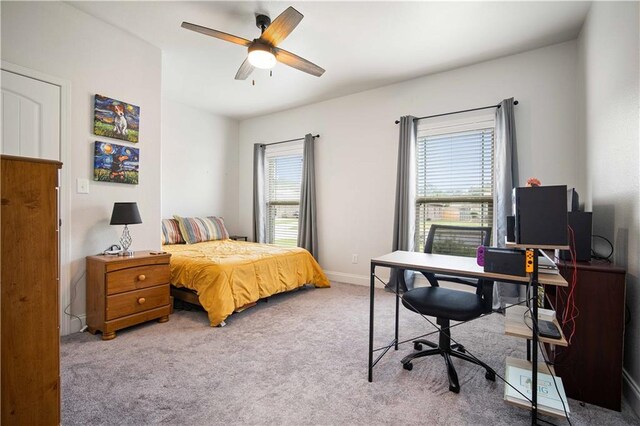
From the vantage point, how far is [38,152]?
227cm

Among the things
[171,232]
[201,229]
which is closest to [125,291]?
A: [171,232]

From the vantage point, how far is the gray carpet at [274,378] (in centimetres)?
148

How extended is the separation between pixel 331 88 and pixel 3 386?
4.00 m

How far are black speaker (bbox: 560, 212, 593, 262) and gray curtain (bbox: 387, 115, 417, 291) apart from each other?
6.22 feet

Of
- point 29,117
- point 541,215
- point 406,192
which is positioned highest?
point 29,117

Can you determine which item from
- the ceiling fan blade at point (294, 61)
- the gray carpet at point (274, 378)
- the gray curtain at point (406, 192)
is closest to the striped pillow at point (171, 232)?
the gray carpet at point (274, 378)

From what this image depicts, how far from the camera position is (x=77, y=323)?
2.48 meters

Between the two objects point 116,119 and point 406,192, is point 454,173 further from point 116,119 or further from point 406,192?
point 116,119

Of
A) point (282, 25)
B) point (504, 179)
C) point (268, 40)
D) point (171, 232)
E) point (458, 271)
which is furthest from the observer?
point (171, 232)

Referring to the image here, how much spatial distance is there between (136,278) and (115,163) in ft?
3.60

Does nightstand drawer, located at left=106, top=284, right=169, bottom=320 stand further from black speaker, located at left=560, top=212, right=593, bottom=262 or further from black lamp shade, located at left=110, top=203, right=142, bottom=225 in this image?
black speaker, located at left=560, top=212, right=593, bottom=262

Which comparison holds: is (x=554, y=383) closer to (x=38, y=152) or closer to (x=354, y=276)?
(x=354, y=276)

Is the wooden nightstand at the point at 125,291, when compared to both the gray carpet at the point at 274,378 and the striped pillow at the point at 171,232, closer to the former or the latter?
the gray carpet at the point at 274,378

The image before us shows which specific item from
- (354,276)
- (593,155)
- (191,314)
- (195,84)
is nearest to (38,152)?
(191,314)
